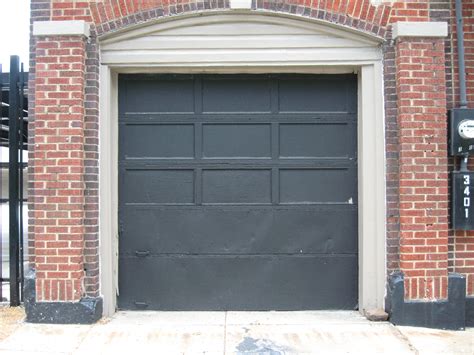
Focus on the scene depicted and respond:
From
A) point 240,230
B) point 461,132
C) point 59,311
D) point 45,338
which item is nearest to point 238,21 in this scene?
point 240,230

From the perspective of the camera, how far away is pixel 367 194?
17.6 ft

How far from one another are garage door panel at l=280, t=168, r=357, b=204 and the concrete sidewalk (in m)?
1.24

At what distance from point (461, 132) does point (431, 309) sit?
177 centimetres

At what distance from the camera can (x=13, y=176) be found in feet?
18.6

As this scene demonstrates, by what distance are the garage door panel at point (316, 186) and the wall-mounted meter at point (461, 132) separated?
1.08m

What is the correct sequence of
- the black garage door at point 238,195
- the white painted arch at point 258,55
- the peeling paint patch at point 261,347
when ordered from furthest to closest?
the black garage door at point 238,195 → the white painted arch at point 258,55 → the peeling paint patch at point 261,347

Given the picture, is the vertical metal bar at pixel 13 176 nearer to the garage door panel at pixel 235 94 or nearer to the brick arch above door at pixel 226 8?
the brick arch above door at pixel 226 8

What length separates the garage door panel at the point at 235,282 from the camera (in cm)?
560

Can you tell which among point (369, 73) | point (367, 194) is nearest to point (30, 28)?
point (369, 73)

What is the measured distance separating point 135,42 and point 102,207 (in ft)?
5.68

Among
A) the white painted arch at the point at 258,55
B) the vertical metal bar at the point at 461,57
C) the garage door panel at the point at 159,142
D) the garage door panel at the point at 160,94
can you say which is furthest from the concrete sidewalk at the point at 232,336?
the vertical metal bar at the point at 461,57

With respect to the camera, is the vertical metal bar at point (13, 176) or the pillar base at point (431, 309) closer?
the pillar base at point (431, 309)

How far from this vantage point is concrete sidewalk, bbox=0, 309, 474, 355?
4.54 meters

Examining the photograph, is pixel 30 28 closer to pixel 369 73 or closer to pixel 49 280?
pixel 49 280
